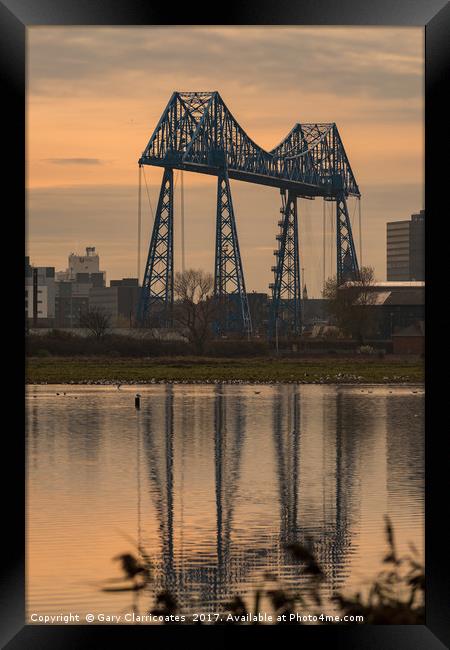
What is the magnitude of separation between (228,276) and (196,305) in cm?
384

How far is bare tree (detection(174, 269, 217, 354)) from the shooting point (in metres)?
59.1

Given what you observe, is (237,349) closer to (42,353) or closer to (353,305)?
(353,305)

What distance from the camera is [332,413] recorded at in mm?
29734

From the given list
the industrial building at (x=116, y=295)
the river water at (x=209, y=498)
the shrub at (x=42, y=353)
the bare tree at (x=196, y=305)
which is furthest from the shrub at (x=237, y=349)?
the industrial building at (x=116, y=295)

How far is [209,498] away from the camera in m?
14.4

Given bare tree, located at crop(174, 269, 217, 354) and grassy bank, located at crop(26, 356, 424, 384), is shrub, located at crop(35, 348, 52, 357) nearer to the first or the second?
grassy bank, located at crop(26, 356, 424, 384)

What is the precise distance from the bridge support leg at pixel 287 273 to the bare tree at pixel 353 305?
11.7ft

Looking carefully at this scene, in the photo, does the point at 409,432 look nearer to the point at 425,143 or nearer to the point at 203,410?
the point at 203,410

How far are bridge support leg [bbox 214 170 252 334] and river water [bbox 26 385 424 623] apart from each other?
108 feet

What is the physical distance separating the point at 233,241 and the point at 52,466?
157ft

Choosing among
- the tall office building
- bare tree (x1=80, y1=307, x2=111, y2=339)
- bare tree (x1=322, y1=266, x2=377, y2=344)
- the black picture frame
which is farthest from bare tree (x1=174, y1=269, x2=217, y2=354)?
the tall office building
